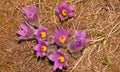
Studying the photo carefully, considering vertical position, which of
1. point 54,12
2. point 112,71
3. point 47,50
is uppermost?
point 54,12

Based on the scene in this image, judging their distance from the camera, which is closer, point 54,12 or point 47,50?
point 47,50

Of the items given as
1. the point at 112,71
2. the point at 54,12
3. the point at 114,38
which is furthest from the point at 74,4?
the point at 112,71

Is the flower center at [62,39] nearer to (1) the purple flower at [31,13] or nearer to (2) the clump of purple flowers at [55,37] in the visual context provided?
(2) the clump of purple flowers at [55,37]

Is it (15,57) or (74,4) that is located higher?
(74,4)

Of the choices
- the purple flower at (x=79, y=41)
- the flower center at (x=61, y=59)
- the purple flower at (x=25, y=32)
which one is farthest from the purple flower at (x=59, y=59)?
the purple flower at (x=25, y=32)

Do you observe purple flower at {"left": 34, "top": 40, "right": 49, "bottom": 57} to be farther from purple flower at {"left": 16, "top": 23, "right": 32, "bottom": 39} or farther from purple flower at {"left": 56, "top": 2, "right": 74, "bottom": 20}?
purple flower at {"left": 56, "top": 2, "right": 74, "bottom": 20}

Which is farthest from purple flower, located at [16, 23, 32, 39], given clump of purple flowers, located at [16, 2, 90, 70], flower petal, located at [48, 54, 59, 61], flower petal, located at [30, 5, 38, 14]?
flower petal, located at [48, 54, 59, 61]

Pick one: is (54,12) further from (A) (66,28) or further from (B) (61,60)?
(B) (61,60)
